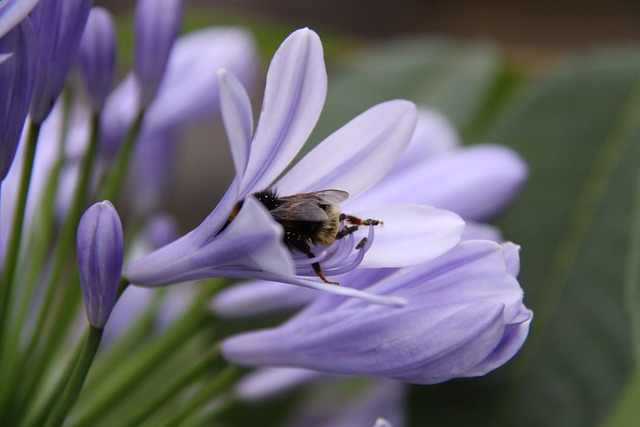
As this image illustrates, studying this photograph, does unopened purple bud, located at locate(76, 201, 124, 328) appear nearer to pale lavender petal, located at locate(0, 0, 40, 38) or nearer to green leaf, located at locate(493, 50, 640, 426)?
pale lavender petal, located at locate(0, 0, 40, 38)

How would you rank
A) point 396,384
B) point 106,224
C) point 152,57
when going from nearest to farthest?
point 106,224 < point 152,57 < point 396,384

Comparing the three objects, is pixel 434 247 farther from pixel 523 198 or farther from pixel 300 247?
pixel 523 198

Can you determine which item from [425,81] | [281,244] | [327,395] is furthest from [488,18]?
[281,244]

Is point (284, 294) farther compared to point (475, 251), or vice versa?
point (284, 294)

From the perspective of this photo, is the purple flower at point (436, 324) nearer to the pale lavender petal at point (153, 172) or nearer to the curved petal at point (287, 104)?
the curved petal at point (287, 104)

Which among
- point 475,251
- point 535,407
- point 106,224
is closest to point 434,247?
point 475,251

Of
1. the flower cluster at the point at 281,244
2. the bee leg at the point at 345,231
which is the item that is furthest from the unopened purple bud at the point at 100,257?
the bee leg at the point at 345,231

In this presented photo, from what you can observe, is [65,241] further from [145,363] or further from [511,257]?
[511,257]
